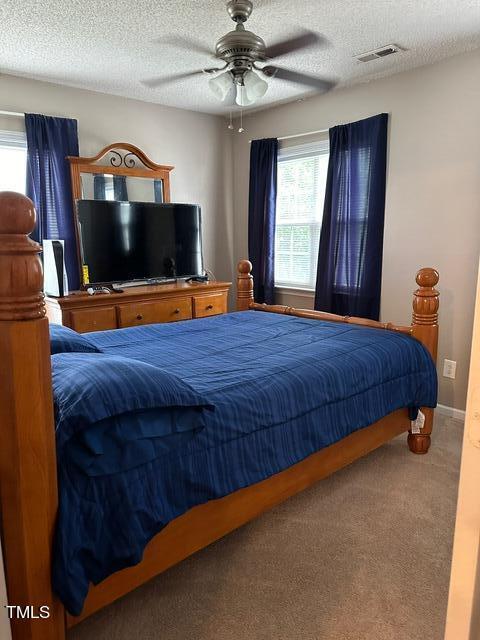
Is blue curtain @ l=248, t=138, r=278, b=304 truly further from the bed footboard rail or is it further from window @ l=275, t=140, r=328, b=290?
the bed footboard rail

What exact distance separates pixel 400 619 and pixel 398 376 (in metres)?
1.10

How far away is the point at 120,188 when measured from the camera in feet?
12.8

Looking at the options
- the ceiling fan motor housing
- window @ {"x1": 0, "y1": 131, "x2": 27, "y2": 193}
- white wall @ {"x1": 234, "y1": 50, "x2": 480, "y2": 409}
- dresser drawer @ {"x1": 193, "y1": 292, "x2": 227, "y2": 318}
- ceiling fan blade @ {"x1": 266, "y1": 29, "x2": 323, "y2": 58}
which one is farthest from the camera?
dresser drawer @ {"x1": 193, "y1": 292, "x2": 227, "y2": 318}

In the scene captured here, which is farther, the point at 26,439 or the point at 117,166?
the point at 117,166

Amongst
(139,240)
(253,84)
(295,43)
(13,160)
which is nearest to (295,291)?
(139,240)

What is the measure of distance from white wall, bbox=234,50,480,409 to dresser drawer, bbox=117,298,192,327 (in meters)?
1.65

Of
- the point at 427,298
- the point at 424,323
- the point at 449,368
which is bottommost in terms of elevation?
the point at 449,368

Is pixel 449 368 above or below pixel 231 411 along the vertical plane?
below

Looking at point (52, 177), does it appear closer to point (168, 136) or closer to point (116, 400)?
point (168, 136)

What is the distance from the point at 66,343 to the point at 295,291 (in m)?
2.92

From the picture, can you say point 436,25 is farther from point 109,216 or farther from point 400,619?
point 400,619

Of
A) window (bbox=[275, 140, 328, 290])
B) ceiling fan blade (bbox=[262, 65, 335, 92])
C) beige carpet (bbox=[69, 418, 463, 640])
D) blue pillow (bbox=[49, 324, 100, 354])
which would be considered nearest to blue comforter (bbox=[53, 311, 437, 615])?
blue pillow (bbox=[49, 324, 100, 354])

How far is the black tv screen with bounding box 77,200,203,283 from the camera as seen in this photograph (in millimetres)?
3637

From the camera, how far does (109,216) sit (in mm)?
3705
